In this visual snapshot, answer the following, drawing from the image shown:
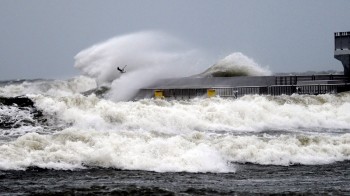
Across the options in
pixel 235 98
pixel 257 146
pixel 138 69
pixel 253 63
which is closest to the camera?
pixel 257 146

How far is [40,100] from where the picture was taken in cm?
2620

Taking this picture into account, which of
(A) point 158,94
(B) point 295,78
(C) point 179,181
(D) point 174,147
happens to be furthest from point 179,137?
(B) point 295,78

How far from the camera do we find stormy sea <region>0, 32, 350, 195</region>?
566 inches

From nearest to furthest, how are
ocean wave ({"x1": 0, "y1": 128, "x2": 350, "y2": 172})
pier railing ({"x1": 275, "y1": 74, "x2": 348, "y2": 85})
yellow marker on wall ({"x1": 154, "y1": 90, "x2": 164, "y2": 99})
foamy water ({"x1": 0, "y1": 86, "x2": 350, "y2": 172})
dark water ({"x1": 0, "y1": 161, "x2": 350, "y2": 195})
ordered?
dark water ({"x1": 0, "y1": 161, "x2": 350, "y2": 195}) < ocean wave ({"x1": 0, "y1": 128, "x2": 350, "y2": 172}) < foamy water ({"x1": 0, "y1": 86, "x2": 350, "y2": 172}) < yellow marker on wall ({"x1": 154, "y1": 90, "x2": 164, "y2": 99}) < pier railing ({"x1": 275, "y1": 74, "x2": 348, "y2": 85})

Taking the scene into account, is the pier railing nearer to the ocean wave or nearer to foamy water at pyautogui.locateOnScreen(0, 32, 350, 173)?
foamy water at pyautogui.locateOnScreen(0, 32, 350, 173)

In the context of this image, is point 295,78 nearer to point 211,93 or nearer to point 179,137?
point 211,93

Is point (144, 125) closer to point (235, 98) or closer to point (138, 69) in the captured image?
point (235, 98)

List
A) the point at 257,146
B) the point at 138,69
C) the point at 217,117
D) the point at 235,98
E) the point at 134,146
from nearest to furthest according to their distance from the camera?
1. the point at 134,146
2. the point at 257,146
3. the point at 217,117
4. the point at 235,98
5. the point at 138,69

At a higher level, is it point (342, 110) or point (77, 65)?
point (77, 65)

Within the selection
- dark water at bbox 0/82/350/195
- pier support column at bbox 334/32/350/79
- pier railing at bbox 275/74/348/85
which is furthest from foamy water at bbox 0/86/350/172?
pier support column at bbox 334/32/350/79

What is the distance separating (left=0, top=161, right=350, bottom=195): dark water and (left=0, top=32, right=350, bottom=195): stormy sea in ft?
0.08

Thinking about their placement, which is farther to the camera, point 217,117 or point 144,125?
point 217,117

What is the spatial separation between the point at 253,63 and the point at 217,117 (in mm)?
24934

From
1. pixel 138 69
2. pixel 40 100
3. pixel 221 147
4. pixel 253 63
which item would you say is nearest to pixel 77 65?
pixel 138 69
